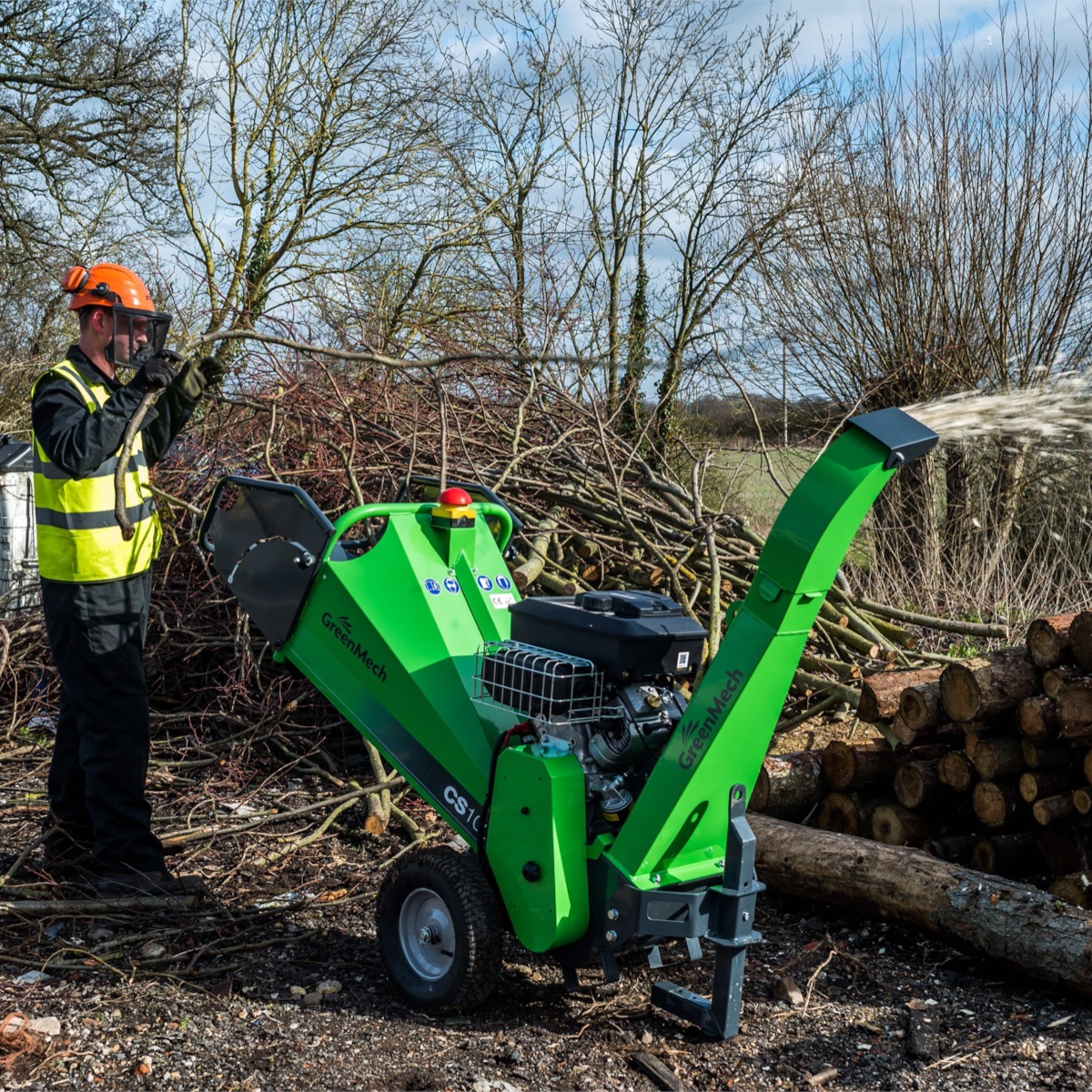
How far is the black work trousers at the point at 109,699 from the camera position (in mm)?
4004

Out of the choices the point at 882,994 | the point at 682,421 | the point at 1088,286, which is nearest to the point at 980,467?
the point at 1088,286

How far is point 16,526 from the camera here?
6609mm

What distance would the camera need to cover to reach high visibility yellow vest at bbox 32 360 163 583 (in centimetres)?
395

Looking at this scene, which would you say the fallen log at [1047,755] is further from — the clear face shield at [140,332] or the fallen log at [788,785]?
the clear face shield at [140,332]

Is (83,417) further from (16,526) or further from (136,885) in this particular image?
(16,526)

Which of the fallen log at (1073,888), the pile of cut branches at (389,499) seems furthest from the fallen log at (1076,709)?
the pile of cut branches at (389,499)

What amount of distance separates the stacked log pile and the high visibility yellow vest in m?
2.81

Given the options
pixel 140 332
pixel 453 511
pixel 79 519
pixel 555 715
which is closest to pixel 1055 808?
pixel 555 715

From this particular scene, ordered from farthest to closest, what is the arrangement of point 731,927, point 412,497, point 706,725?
point 412,497
point 731,927
point 706,725

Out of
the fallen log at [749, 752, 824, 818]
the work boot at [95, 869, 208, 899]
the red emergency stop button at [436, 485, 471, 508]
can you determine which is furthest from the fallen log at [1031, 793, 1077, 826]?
the work boot at [95, 869, 208, 899]

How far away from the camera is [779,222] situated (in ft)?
46.4

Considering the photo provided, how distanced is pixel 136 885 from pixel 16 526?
3.31 m

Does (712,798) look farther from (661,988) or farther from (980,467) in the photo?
(980,467)

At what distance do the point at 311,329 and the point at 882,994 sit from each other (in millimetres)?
4947
